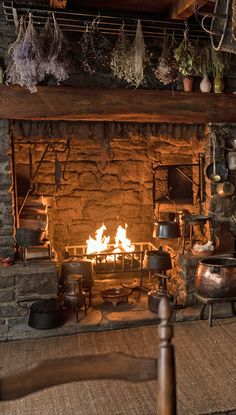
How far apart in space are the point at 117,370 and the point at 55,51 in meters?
3.11

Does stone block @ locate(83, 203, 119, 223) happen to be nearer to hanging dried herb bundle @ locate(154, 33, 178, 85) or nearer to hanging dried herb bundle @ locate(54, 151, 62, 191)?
hanging dried herb bundle @ locate(54, 151, 62, 191)

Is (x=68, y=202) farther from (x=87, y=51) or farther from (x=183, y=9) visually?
(x=183, y=9)

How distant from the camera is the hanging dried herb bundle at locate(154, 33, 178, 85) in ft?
13.7

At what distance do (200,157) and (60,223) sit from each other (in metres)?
1.97

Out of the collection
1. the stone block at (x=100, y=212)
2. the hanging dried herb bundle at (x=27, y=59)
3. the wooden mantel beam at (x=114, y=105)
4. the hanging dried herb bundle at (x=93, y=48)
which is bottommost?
the stone block at (x=100, y=212)

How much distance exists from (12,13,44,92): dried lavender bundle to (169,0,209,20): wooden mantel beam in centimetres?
135

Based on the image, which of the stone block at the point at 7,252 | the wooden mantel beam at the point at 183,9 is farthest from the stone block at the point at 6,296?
the wooden mantel beam at the point at 183,9

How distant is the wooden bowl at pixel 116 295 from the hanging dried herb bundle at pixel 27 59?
230cm

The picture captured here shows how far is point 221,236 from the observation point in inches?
184

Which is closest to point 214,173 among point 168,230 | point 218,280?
point 168,230

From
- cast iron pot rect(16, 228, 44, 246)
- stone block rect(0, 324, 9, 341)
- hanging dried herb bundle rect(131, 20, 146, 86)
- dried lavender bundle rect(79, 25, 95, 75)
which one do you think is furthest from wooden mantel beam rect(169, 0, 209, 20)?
stone block rect(0, 324, 9, 341)

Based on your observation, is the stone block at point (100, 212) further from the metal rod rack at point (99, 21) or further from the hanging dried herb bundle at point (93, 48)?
the metal rod rack at point (99, 21)

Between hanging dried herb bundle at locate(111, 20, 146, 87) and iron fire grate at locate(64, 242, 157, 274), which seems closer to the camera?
hanging dried herb bundle at locate(111, 20, 146, 87)

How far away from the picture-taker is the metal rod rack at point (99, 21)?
376cm
